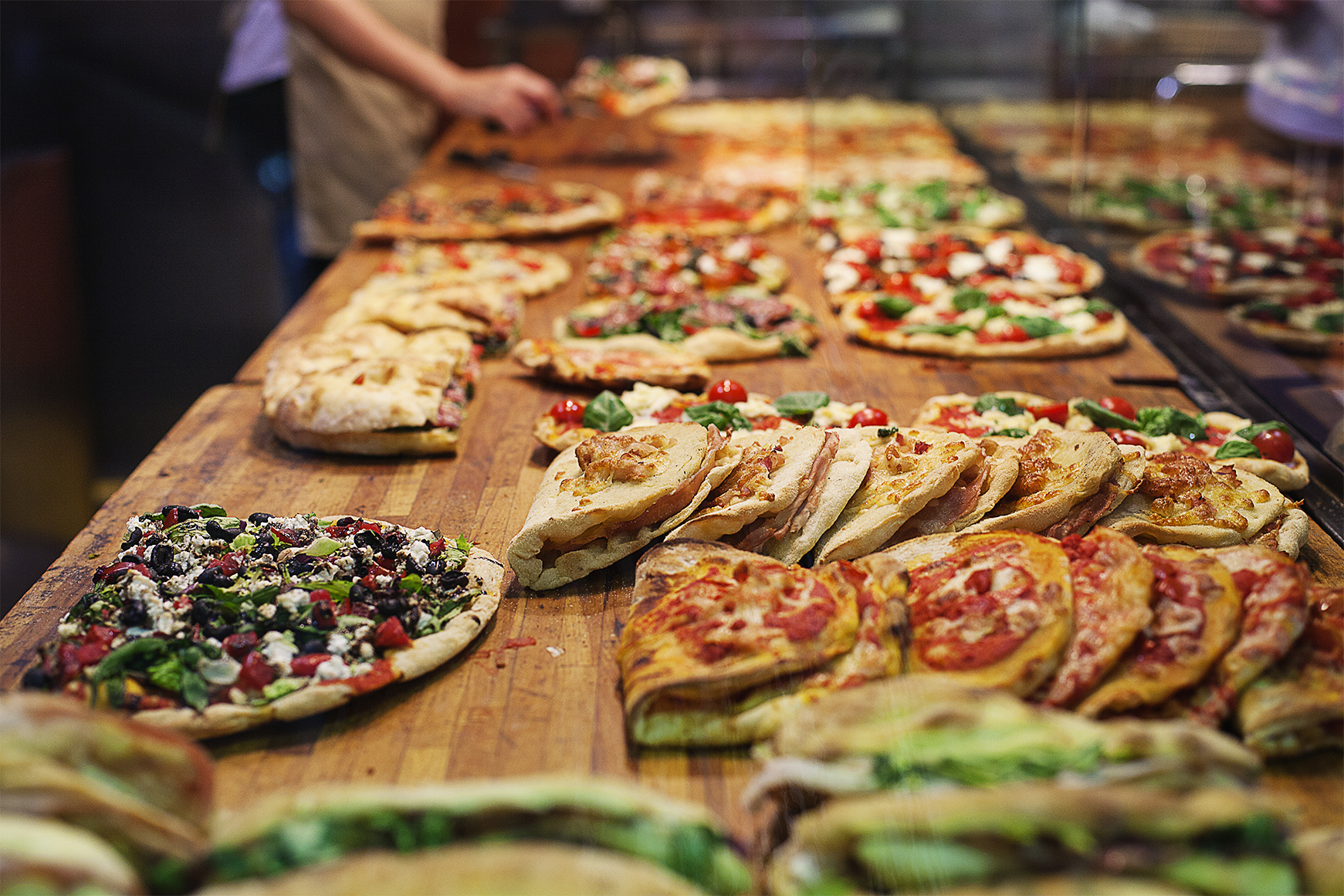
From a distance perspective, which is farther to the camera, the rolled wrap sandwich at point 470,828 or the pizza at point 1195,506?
the pizza at point 1195,506

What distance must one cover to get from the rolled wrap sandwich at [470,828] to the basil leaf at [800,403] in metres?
2.21

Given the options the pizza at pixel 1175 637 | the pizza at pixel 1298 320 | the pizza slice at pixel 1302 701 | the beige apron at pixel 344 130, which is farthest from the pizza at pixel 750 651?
the beige apron at pixel 344 130

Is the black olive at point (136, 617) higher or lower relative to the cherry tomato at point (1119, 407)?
higher

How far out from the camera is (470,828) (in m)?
1.57

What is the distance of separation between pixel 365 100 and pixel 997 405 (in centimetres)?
561

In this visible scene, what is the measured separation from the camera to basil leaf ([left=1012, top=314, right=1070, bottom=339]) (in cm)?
450

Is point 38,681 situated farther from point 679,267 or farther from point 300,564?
point 679,267

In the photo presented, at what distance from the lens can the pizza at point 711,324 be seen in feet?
14.7

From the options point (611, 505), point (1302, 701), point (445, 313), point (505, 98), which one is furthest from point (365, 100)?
point (1302, 701)

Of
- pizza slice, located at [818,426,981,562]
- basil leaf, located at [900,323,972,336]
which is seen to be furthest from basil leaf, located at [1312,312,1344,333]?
pizza slice, located at [818,426,981,562]

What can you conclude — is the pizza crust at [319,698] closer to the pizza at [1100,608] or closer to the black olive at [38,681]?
the black olive at [38,681]

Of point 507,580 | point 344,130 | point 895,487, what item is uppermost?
point 344,130

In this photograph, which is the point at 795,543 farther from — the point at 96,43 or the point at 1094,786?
the point at 96,43

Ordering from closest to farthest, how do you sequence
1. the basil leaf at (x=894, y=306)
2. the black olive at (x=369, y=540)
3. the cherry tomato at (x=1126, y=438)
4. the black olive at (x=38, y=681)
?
the black olive at (x=38, y=681)
the black olive at (x=369, y=540)
the cherry tomato at (x=1126, y=438)
the basil leaf at (x=894, y=306)
